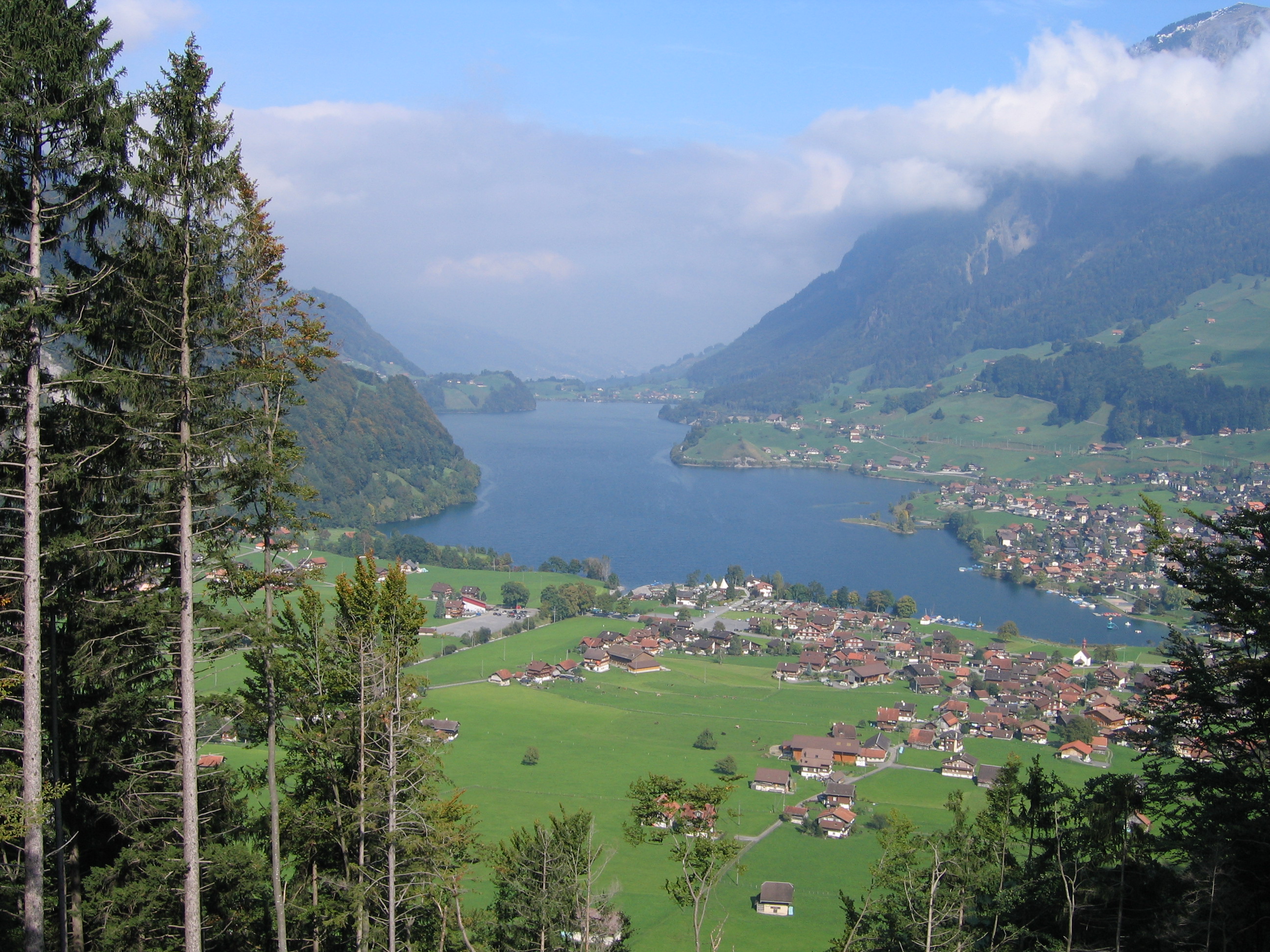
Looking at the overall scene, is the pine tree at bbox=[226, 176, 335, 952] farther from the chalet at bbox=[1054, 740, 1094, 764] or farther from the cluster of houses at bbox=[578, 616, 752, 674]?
the cluster of houses at bbox=[578, 616, 752, 674]

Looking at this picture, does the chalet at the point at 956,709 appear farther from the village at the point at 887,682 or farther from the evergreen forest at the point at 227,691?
the evergreen forest at the point at 227,691

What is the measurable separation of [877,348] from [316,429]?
103m

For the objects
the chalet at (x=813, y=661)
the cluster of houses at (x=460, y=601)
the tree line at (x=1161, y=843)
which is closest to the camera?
the tree line at (x=1161, y=843)

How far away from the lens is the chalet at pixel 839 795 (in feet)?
66.3

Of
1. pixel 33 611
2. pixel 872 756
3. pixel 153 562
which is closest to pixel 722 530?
pixel 872 756

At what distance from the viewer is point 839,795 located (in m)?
20.4

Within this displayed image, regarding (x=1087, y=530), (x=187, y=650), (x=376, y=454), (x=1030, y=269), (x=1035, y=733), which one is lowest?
(x=1035, y=733)

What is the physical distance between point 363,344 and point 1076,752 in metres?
162

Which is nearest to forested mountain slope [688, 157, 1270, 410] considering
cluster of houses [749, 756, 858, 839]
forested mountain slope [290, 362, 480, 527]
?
forested mountain slope [290, 362, 480, 527]

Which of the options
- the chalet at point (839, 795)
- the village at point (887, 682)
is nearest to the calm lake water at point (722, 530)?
the village at point (887, 682)

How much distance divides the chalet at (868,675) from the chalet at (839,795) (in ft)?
34.7

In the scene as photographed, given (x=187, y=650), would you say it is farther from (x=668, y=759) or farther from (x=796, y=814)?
(x=668, y=759)

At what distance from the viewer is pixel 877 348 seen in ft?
488

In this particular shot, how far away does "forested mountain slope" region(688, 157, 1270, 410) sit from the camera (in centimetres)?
12538
